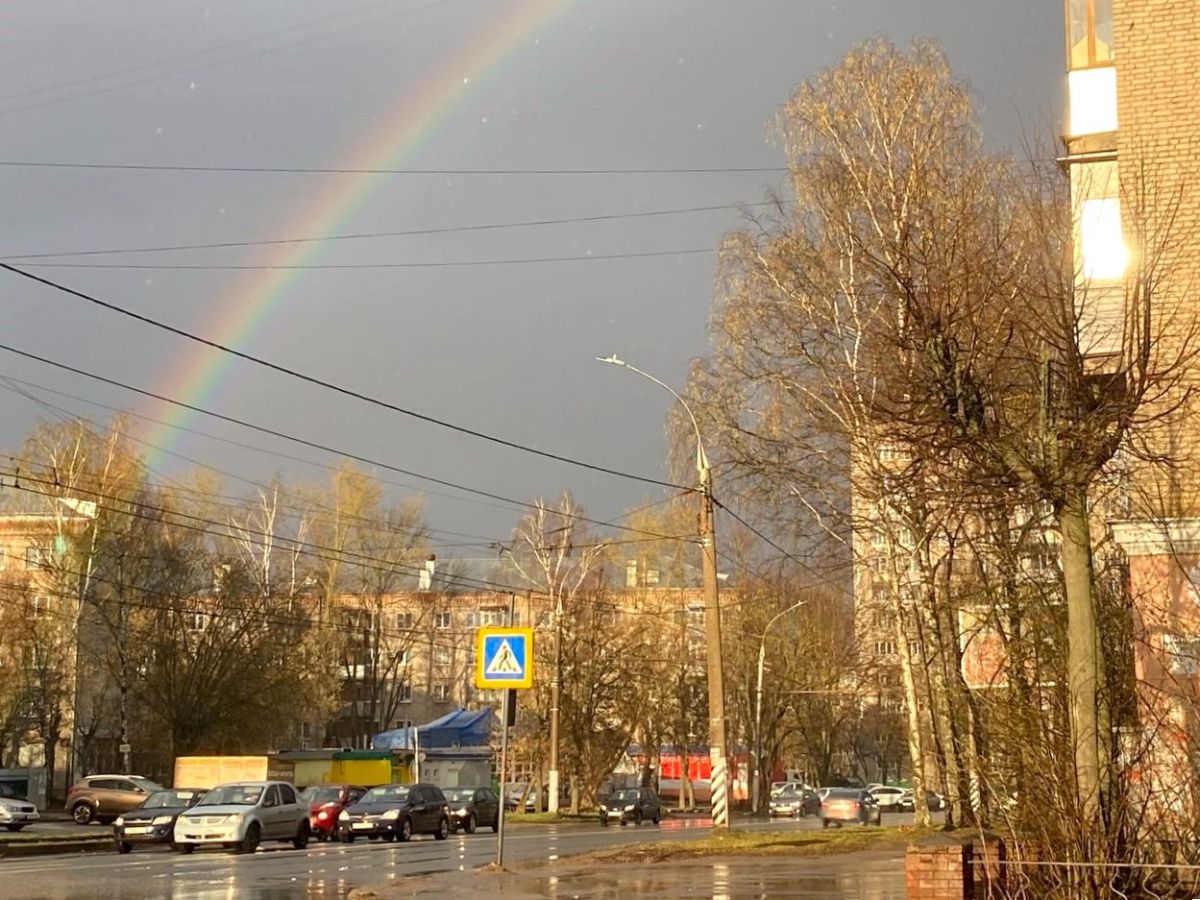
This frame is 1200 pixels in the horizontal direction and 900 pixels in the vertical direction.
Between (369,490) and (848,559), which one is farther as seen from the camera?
(369,490)

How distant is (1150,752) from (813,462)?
57.8ft

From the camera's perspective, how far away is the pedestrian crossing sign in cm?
2167

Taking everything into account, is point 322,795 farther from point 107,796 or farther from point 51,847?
point 51,847

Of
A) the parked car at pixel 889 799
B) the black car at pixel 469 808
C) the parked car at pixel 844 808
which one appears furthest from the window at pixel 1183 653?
the parked car at pixel 889 799

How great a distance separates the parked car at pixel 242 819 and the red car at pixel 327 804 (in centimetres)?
783

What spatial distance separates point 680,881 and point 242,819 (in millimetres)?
14021

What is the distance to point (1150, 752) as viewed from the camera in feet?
45.2

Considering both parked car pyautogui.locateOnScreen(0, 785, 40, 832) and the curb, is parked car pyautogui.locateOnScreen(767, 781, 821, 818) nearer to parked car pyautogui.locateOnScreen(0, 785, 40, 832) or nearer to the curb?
parked car pyautogui.locateOnScreen(0, 785, 40, 832)

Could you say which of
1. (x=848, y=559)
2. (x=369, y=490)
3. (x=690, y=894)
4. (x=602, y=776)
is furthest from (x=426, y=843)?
(x=369, y=490)

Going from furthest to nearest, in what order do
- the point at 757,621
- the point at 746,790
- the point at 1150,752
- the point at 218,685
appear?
the point at 746,790, the point at 757,621, the point at 218,685, the point at 1150,752

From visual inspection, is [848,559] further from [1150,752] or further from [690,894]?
[1150,752]

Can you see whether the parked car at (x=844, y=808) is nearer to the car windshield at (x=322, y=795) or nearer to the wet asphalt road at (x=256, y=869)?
the wet asphalt road at (x=256, y=869)

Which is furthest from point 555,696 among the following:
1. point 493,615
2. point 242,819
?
point 493,615

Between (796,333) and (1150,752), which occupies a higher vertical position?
(796,333)
